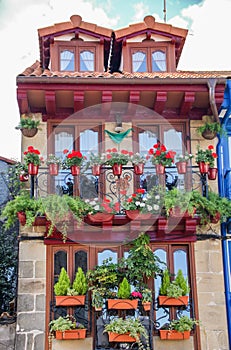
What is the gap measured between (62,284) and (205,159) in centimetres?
363

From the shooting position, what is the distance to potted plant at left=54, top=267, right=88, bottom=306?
10562 millimetres

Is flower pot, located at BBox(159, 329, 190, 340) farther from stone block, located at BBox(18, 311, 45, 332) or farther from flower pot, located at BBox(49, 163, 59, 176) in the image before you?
flower pot, located at BBox(49, 163, 59, 176)

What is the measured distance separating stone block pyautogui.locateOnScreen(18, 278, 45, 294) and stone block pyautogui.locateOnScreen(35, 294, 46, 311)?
0.09 m

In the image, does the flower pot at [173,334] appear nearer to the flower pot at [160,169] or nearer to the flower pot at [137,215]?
the flower pot at [137,215]

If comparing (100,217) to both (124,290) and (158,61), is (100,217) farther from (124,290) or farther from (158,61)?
(158,61)

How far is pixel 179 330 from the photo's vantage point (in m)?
10.6

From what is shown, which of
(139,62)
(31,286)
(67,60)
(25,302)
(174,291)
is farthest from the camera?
(139,62)

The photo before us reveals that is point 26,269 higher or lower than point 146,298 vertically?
higher

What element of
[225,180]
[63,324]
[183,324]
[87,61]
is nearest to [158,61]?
[87,61]

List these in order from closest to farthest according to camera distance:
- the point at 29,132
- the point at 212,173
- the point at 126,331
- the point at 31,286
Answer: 1. the point at 126,331
2. the point at 31,286
3. the point at 212,173
4. the point at 29,132

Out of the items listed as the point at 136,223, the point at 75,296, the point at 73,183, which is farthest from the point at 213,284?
the point at 73,183

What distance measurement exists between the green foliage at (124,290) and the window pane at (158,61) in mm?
5097

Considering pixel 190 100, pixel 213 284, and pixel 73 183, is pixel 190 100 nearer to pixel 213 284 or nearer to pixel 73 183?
pixel 73 183

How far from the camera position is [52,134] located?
12133 millimetres
